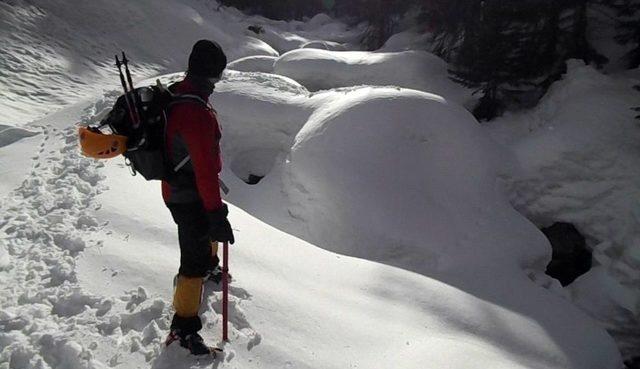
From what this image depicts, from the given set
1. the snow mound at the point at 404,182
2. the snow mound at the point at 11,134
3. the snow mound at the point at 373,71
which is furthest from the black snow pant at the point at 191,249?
the snow mound at the point at 373,71

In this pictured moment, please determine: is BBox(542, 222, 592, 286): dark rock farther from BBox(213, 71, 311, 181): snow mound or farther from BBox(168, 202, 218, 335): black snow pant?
BBox(168, 202, 218, 335): black snow pant

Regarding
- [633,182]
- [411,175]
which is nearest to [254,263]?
[411,175]

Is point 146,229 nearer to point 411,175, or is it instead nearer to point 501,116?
point 411,175

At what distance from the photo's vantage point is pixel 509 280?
6004 mm

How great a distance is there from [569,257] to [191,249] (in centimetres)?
710

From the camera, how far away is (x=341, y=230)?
650 cm

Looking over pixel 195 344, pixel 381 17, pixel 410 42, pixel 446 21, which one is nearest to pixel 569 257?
pixel 195 344

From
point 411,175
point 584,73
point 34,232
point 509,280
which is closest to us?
point 34,232

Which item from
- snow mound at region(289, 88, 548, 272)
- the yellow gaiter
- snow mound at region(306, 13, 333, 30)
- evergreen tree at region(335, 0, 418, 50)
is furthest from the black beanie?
snow mound at region(306, 13, 333, 30)

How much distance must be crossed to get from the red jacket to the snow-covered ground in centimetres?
131

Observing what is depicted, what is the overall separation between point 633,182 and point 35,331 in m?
8.76

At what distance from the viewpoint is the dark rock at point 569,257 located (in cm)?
752

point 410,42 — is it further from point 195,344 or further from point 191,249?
point 195,344

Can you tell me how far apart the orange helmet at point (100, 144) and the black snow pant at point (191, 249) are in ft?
1.99
